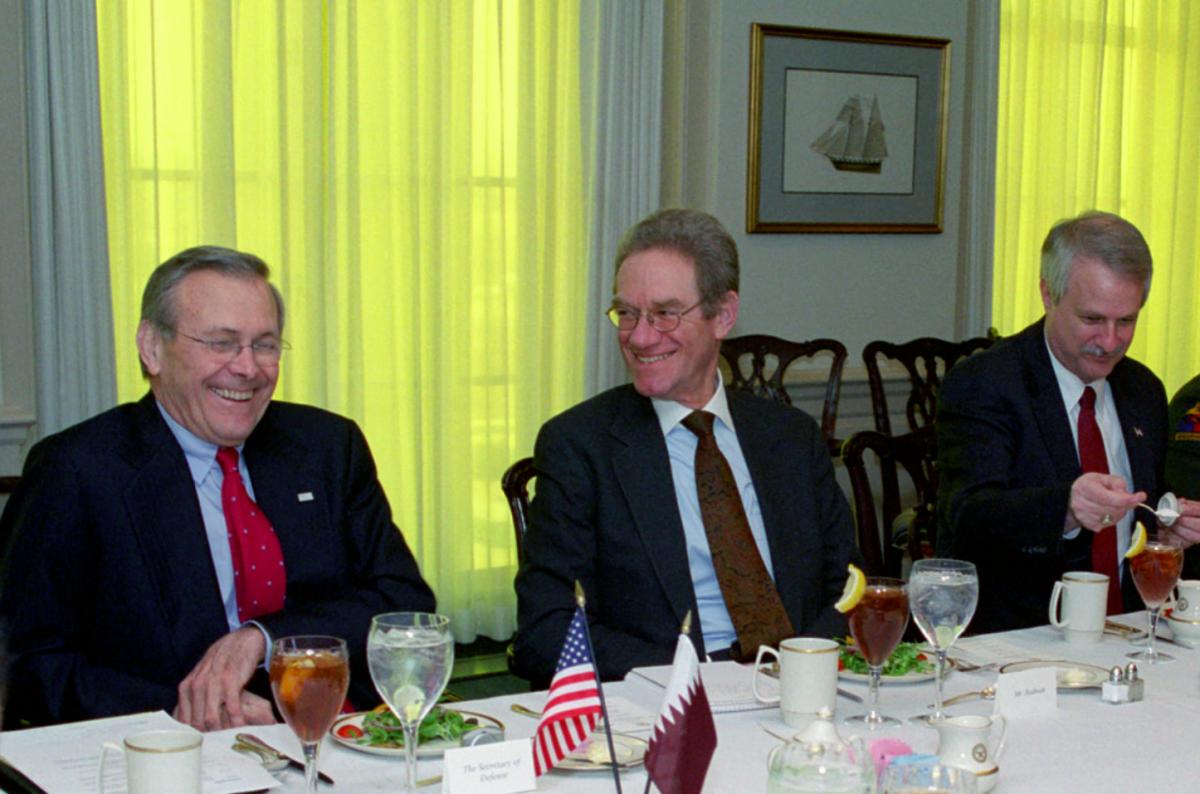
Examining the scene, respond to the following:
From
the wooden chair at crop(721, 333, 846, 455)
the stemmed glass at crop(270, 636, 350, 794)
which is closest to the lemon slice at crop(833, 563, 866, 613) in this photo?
the stemmed glass at crop(270, 636, 350, 794)

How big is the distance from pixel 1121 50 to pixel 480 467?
345 cm

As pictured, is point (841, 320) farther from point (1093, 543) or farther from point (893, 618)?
point (893, 618)

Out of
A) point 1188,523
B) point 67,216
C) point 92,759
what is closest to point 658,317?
point 1188,523

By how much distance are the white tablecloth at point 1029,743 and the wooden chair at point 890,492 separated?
753 millimetres

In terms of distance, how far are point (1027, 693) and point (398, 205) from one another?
311cm

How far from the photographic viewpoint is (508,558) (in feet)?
16.2

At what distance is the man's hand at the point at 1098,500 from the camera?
8.63ft

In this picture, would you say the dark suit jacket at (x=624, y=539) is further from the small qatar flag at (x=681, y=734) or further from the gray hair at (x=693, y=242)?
the small qatar flag at (x=681, y=734)

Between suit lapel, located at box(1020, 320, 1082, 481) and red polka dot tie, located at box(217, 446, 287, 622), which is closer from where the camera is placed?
red polka dot tie, located at box(217, 446, 287, 622)

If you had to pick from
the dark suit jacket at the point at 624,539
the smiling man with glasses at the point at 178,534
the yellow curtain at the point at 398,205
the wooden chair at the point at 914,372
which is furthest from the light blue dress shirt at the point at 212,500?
the wooden chair at the point at 914,372

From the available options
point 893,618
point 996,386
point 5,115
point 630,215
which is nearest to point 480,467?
point 630,215

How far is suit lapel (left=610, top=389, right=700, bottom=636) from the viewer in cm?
252

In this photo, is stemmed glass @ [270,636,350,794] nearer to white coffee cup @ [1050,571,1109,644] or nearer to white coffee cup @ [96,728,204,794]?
white coffee cup @ [96,728,204,794]

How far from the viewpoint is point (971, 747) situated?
1.63 metres
